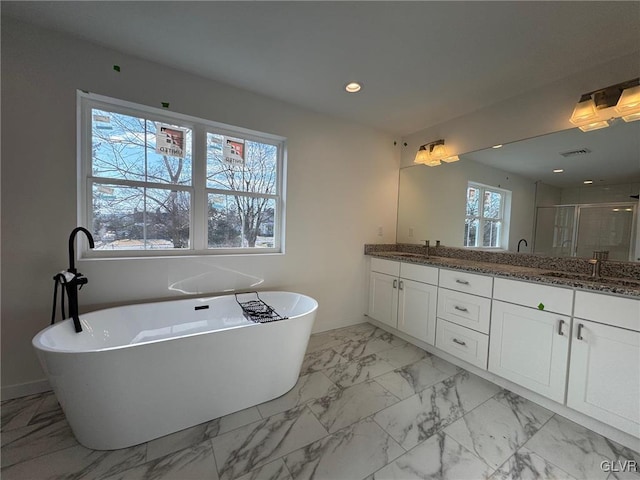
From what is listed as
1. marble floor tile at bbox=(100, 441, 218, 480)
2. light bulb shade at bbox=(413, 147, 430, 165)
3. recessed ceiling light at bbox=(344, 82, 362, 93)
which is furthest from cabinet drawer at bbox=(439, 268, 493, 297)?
marble floor tile at bbox=(100, 441, 218, 480)

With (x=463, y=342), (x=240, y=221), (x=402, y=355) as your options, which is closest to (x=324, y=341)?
(x=402, y=355)

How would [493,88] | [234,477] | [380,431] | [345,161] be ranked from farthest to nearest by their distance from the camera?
[345,161]
[493,88]
[380,431]
[234,477]

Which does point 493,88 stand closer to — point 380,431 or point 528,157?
point 528,157

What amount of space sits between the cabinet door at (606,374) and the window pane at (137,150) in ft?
10.1

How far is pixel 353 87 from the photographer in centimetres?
220

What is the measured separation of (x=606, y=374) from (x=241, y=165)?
119 inches

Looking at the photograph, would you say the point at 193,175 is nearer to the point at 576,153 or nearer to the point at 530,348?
the point at 530,348

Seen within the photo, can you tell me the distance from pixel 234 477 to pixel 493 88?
3220mm

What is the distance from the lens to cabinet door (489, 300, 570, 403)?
1614mm

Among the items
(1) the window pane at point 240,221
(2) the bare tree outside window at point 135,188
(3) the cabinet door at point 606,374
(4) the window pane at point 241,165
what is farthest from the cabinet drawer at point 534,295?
(2) the bare tree outside window at point 135,188

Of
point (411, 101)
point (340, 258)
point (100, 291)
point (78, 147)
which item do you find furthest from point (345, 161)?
point (100, 291)

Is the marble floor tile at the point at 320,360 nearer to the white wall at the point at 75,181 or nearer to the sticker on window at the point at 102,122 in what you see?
the white wall at the point at 75,181

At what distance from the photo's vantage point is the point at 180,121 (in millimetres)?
2176

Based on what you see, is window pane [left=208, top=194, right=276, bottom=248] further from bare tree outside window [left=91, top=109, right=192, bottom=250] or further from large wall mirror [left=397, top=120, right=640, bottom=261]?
large wall mirror [left=397, top=120, right=640, bottom=261]
